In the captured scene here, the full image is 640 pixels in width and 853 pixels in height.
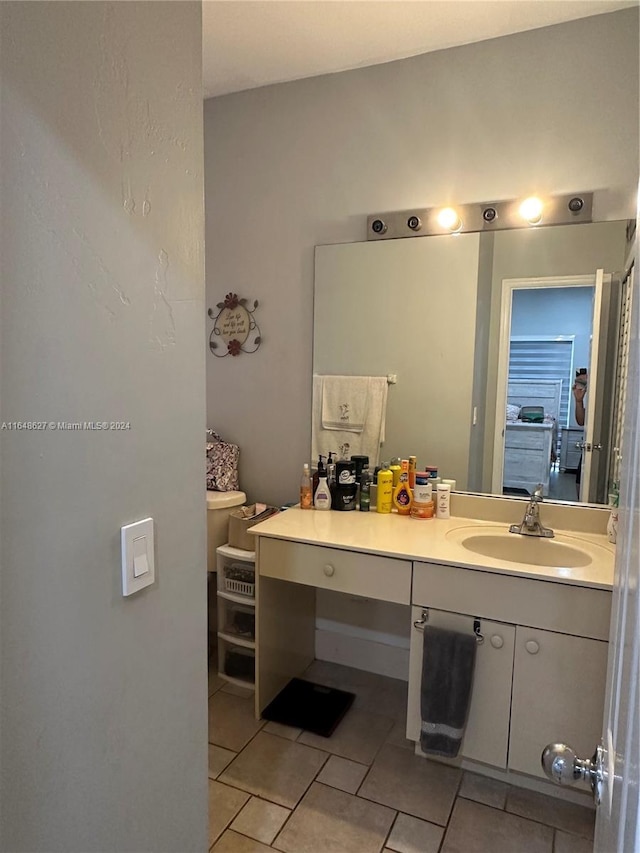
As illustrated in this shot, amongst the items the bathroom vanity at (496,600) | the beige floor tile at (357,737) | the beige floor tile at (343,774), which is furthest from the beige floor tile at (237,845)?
the bathroom vanity at (496,600)

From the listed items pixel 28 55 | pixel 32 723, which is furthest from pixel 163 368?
pixel 32 723

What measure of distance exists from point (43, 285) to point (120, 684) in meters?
0.65

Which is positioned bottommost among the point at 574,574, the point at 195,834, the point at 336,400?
the point at 195,834

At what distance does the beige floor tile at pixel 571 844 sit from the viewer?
5.16ft

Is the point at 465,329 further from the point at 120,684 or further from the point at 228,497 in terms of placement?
the point at 120,684

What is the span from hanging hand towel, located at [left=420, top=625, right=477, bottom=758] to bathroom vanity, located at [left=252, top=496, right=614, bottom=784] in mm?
45

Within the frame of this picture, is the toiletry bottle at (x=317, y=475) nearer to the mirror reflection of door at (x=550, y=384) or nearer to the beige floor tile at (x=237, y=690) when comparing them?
the mirror reflection of door at (x=550, y=384)

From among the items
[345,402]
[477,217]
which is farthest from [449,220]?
[345,402]

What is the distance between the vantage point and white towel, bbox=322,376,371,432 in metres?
2.39

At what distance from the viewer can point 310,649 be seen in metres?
2.56

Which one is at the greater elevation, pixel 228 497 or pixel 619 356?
pixel 619 356

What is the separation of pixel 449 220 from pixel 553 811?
84.4 inches

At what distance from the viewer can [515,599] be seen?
1674 mm

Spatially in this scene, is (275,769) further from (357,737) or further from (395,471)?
(395,471)
